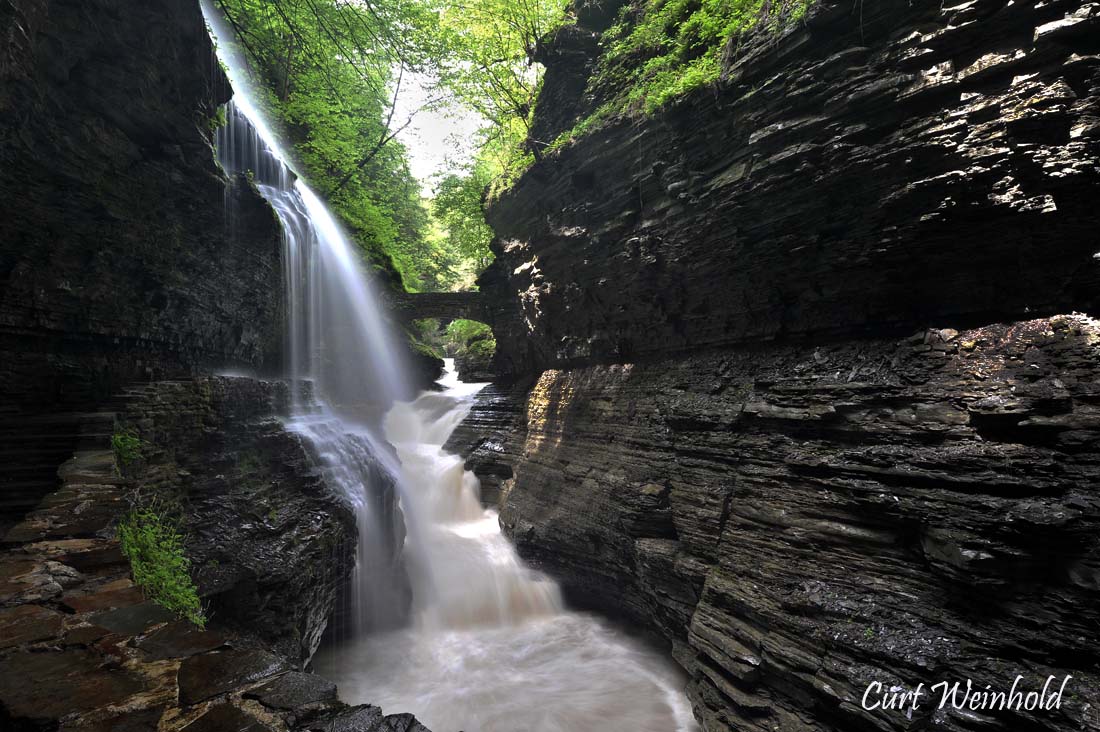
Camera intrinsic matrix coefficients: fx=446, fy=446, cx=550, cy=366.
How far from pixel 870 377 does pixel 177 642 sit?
782 cm

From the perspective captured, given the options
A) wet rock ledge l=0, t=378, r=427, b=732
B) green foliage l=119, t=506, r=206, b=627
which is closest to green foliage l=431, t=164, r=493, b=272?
wet rock ledge l=0, t=378, r=427, b=732

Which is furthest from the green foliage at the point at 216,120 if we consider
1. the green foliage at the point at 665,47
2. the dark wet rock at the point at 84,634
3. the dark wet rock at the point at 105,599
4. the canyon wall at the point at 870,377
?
the dark wet rock at the point at 84,634

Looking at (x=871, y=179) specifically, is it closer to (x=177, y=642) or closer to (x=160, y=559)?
(x=177, y=642)

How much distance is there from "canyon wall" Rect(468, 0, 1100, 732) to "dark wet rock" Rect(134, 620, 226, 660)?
575 centimetres

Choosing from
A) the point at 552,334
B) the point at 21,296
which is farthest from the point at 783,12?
the point at 21,296

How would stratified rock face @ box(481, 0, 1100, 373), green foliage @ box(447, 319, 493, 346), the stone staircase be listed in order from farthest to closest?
green foliage @ box(447, 319, 493, 346) → stratified rock face @ box(481, 0, 1100, 373) → the stone staircase

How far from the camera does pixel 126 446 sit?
223 inches

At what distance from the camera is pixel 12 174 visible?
18.9ft

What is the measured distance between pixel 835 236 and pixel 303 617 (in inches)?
387

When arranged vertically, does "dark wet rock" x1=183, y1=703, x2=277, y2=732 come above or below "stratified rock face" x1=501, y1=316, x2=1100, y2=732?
below

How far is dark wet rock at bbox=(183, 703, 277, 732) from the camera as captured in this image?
2150 millimetres

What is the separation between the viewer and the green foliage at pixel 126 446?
5.56 metres

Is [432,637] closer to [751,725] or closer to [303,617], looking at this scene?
[303,617]
